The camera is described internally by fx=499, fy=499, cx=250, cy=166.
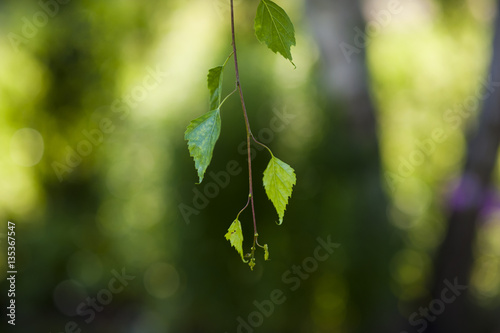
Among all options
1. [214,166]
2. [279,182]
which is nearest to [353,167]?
[214,166]

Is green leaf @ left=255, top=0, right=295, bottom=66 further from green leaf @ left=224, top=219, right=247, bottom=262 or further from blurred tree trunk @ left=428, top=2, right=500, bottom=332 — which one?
blurred tree trunk @ left=428, top=2, right=500, bottom=332

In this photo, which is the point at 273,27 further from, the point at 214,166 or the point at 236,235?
the point at 214,166

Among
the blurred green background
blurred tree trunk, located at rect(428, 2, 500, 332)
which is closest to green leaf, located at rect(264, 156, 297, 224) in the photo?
the blurred green background

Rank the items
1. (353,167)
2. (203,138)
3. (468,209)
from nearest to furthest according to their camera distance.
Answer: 1. (203,138)
2. (468,209)
3. (353,167)

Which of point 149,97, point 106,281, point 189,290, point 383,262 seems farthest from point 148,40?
point 383,262

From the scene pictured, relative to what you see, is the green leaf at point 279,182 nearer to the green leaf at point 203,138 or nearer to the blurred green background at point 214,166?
the green leaf at point 203,138

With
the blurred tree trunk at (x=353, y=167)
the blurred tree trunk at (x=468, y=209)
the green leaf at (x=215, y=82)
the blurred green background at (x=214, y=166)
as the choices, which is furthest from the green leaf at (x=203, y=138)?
the blurred tree trunk at (x=468, y=209)

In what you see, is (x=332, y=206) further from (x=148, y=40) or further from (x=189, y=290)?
(x=148, y=40)

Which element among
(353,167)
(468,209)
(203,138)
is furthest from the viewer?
(353,167)
